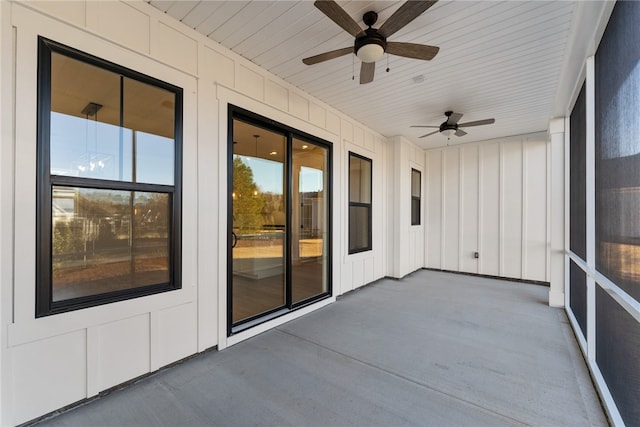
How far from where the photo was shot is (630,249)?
1.62 metres

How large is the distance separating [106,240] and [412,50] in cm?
293

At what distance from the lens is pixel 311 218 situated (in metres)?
4.41

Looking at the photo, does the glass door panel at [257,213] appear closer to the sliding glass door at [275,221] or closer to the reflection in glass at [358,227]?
the sliding glass door at [275,221]

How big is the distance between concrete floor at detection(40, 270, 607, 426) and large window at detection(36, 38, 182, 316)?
858 mm

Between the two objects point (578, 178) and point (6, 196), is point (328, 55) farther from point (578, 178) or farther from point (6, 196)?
point (578, 178)

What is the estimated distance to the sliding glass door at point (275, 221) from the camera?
134 inches

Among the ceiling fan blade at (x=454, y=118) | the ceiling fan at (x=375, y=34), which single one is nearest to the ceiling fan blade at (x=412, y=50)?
the ceiling fan at (x=375, y=34)

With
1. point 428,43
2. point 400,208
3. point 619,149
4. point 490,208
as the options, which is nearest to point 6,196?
point 428,43

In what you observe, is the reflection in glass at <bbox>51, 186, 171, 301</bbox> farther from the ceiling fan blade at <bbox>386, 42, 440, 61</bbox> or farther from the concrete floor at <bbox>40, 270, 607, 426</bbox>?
the ceiling fan blade at <bbox>386, 42, 440, 61</bbox>

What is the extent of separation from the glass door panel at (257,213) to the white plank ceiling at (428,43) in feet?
2.92

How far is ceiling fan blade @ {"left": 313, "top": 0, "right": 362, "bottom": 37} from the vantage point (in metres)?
1.84

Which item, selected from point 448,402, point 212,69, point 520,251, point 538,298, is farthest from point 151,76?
point 520,251

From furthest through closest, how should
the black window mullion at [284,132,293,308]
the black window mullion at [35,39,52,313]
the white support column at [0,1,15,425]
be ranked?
the black window mullion at [284,132,293,308]
the black window mullion at [35,39,52,313]
the white support column at [0,1,15,425]

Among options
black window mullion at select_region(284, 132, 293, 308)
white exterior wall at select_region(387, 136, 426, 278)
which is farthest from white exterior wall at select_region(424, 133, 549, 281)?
black window mullion at select_region(284, 132, 293, 308)
